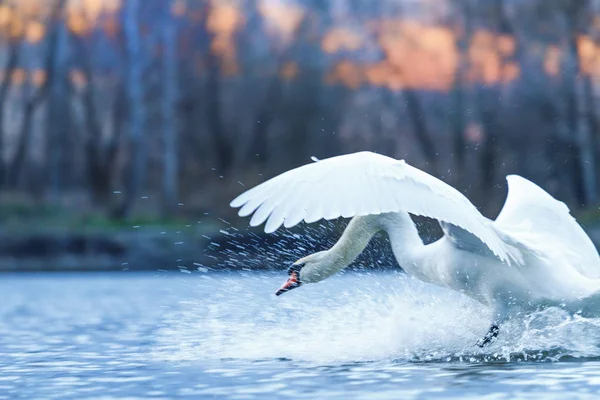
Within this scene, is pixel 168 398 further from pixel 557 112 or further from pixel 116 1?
pixel 116 1

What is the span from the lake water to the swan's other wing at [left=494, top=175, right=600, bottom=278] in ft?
1.84

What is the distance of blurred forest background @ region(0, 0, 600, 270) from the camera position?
28156 millimetres

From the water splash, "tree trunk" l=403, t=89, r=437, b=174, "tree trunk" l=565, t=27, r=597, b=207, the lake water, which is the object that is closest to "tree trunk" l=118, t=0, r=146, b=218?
"tree trunk" l=403, t=89, r=437, b=174

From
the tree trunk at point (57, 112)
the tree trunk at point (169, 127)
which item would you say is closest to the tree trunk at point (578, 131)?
the tree trunk at point (169, 127)

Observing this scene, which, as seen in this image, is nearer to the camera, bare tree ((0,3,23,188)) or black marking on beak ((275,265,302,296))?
black marking on beak ((275,265,302,296))

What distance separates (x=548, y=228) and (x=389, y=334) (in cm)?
121

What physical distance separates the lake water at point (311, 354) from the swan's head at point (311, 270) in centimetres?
45

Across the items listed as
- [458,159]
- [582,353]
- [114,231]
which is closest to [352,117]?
[458,159]

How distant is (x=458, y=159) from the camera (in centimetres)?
3019

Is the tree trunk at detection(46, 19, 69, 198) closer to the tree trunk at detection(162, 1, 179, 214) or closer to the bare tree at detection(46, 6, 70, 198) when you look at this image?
the bare tree at detection(46, 6, 70, 198)

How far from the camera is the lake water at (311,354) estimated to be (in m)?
6.22

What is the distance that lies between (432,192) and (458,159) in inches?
940

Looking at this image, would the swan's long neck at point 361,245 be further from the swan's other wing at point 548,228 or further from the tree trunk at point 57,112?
the tree trunk at point 57,112

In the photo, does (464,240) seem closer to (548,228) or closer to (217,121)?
(548,228)
